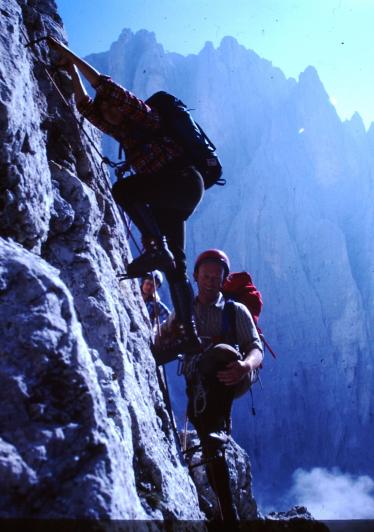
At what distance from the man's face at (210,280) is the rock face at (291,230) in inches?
952

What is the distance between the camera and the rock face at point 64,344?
1.40 meters

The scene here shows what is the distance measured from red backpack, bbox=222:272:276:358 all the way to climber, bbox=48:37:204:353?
51.0 inches

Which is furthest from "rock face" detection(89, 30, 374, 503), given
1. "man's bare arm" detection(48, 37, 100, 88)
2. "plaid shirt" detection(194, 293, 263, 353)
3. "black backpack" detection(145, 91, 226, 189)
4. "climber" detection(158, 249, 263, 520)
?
"man's bare arm" detection(48, 37, 100, 88)

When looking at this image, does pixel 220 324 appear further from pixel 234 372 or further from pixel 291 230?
pixel 291 230

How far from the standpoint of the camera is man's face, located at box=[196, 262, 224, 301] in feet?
13.7

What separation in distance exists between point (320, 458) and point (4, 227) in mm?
28743

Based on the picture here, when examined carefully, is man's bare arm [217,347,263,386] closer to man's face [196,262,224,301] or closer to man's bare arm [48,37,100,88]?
man's face [196,262,224,301]

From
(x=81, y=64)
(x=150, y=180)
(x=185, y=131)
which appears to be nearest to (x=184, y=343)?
(x=150, y=180)

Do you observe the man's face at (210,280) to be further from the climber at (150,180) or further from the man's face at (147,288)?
the man's face at (147,288)

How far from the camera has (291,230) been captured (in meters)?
33.9

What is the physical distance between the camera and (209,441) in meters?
3.35

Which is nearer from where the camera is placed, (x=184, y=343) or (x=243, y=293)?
Answer: (x=184, y=343)

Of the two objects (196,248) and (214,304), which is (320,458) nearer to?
(196,248)

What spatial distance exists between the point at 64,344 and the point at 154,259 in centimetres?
184
